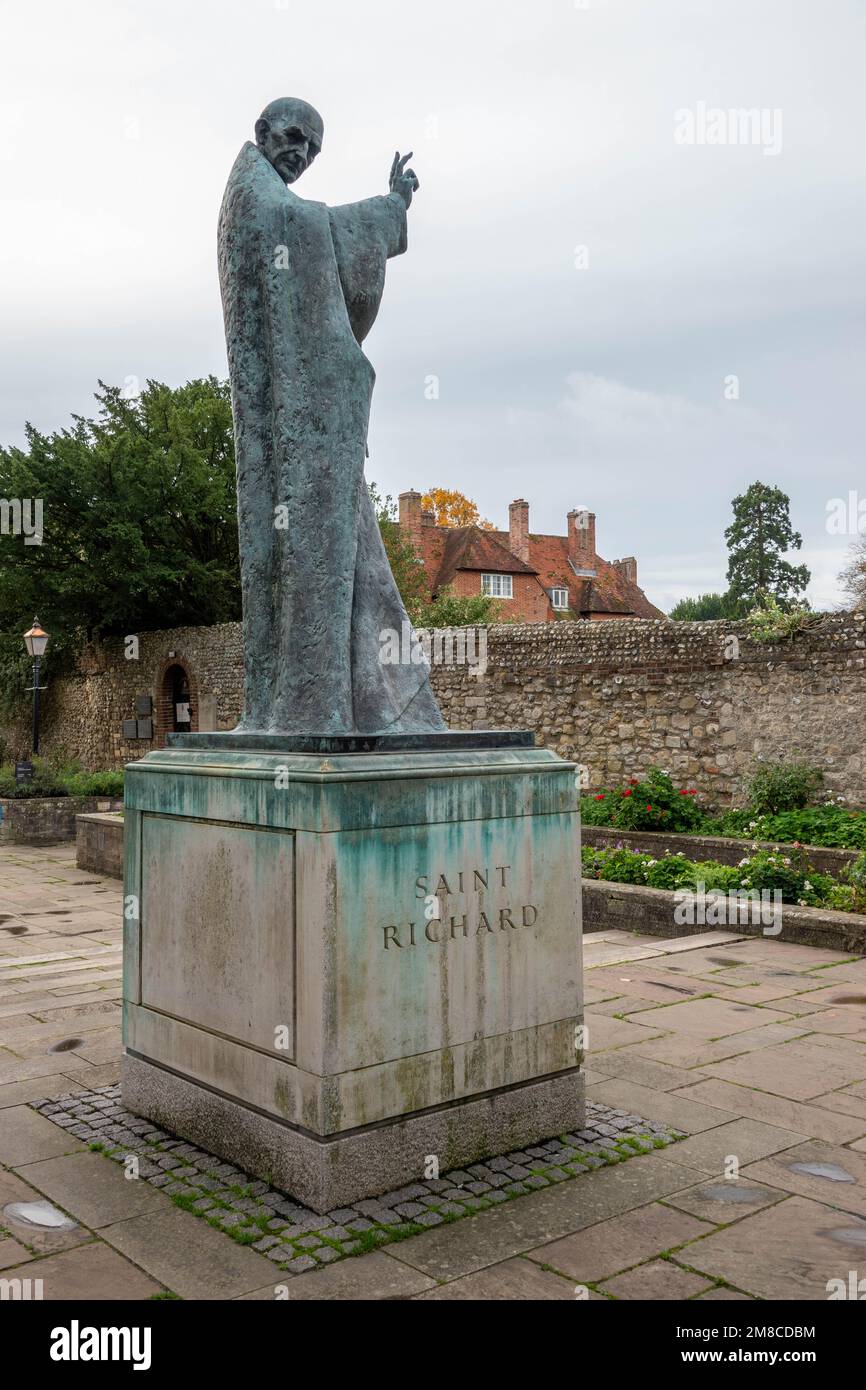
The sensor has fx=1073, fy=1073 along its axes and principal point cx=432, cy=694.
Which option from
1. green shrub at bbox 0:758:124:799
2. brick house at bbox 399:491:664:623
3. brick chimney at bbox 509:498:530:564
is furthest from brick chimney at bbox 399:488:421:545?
green shrub at bbox 0:758:124:799

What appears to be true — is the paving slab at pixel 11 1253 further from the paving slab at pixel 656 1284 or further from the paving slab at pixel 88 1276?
the paving slab at pixel 656 1284

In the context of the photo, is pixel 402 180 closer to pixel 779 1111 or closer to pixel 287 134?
pixel 287 134

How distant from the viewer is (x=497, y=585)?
128 feet

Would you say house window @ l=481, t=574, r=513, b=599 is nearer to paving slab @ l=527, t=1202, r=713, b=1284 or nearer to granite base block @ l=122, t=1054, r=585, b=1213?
granite base block @ l=122, t=1054, r=585, b=1213

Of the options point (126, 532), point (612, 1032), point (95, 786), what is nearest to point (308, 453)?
point (612, 1032)

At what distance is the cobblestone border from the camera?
295 cm

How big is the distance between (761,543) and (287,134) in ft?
135

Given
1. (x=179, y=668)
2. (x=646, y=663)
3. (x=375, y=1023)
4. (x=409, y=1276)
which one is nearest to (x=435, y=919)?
(x=375, y=1023)

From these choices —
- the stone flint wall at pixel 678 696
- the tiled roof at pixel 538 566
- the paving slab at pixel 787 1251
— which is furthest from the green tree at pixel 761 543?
the paving slab at pixel 787 1251

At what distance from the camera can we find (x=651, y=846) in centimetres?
1028

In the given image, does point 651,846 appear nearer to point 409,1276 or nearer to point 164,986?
point 164,986

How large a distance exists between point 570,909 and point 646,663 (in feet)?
31.7

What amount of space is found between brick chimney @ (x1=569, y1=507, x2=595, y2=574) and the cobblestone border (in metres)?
40.9

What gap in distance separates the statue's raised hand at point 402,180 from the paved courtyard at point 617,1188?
11.5 feet
